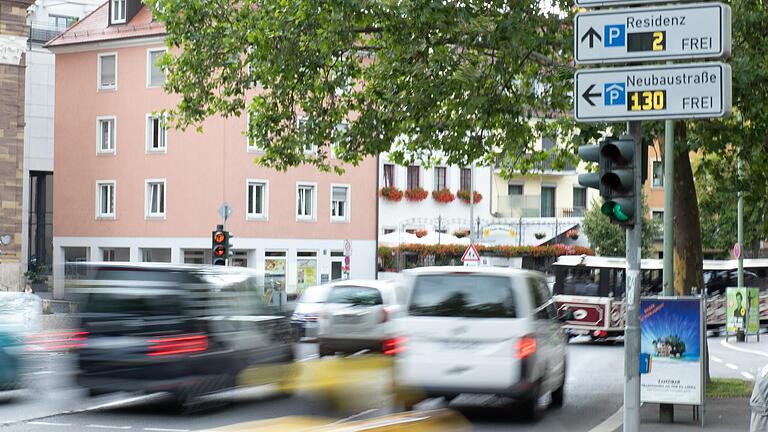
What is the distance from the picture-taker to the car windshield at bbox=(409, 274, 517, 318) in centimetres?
1484

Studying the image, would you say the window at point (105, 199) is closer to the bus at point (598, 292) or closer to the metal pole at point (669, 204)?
the bus at point (598, 292)

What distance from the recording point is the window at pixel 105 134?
2243 inches

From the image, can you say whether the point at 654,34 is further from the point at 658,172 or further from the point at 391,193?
the point at 391,193

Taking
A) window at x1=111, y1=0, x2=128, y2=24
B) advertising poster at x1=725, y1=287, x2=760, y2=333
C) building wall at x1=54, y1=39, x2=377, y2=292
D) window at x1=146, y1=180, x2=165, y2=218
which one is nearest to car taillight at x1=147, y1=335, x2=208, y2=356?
advertising poster at x1=725, y1=287, x2=760, y2=333

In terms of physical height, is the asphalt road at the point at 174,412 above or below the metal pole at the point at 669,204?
below

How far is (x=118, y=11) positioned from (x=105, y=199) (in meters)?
8.84

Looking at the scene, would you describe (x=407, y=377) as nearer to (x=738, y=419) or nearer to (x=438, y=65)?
(x=738, y=419)

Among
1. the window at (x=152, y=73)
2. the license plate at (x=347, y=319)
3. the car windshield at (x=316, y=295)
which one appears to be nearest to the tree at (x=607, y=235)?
the window at (x=152, y=73)

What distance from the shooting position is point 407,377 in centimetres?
1480

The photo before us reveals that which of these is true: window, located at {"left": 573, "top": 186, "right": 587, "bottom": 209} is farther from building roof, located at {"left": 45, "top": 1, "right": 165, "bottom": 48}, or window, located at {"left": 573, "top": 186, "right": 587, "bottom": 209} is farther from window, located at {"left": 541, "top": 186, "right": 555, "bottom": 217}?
building roof, located at {"left": 45, "top": 1, "right": 165, "bottom": 48}

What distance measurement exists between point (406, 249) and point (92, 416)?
1731 inches

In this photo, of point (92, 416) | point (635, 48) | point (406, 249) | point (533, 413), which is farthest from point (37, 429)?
point (406, 249)

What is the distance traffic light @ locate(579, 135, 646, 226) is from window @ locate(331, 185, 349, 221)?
153 ft

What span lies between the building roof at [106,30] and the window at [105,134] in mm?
3690
